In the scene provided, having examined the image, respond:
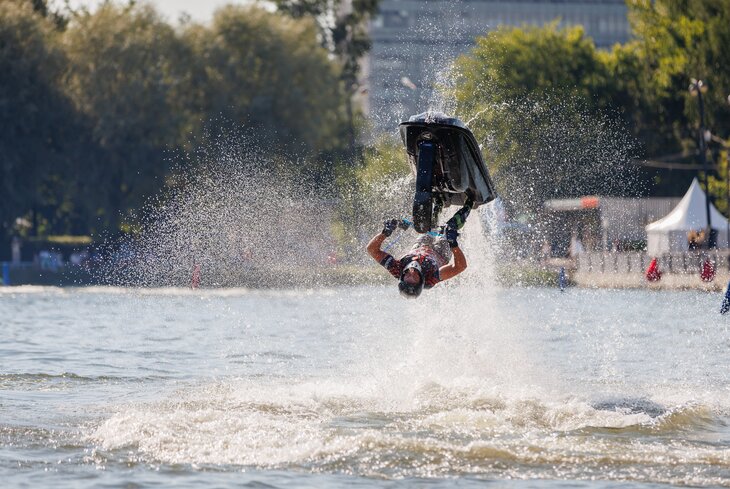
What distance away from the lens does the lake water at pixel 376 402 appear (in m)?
12.6

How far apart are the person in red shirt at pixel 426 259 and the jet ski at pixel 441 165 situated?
27cm

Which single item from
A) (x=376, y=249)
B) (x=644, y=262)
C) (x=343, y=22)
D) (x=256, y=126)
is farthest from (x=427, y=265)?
(x=343, y=22)

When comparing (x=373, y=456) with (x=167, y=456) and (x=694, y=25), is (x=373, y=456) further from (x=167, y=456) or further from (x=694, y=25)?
(x=694, y=25)

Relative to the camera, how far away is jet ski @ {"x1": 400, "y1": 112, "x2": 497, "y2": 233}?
17234 mm

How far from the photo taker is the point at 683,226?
51.4 meters

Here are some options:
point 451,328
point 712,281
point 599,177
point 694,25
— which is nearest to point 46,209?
point 599,177

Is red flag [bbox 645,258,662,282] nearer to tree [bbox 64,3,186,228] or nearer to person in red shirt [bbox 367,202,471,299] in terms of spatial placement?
tree [bbox 64,3,186,228]

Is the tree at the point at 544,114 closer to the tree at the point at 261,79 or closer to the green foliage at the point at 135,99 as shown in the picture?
the tree at the point at 261,79

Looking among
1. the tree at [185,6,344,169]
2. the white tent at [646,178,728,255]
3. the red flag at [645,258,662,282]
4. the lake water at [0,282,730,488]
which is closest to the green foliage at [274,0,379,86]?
the tree at [185,6,344,169]

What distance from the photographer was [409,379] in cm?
1817

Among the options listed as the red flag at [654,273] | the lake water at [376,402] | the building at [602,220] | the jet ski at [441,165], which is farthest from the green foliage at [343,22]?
the jet ski at [441,165]

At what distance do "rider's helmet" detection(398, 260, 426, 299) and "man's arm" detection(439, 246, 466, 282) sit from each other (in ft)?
2.21

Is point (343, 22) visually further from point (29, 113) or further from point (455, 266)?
point (455, 266)

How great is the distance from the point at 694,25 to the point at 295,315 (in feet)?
127
